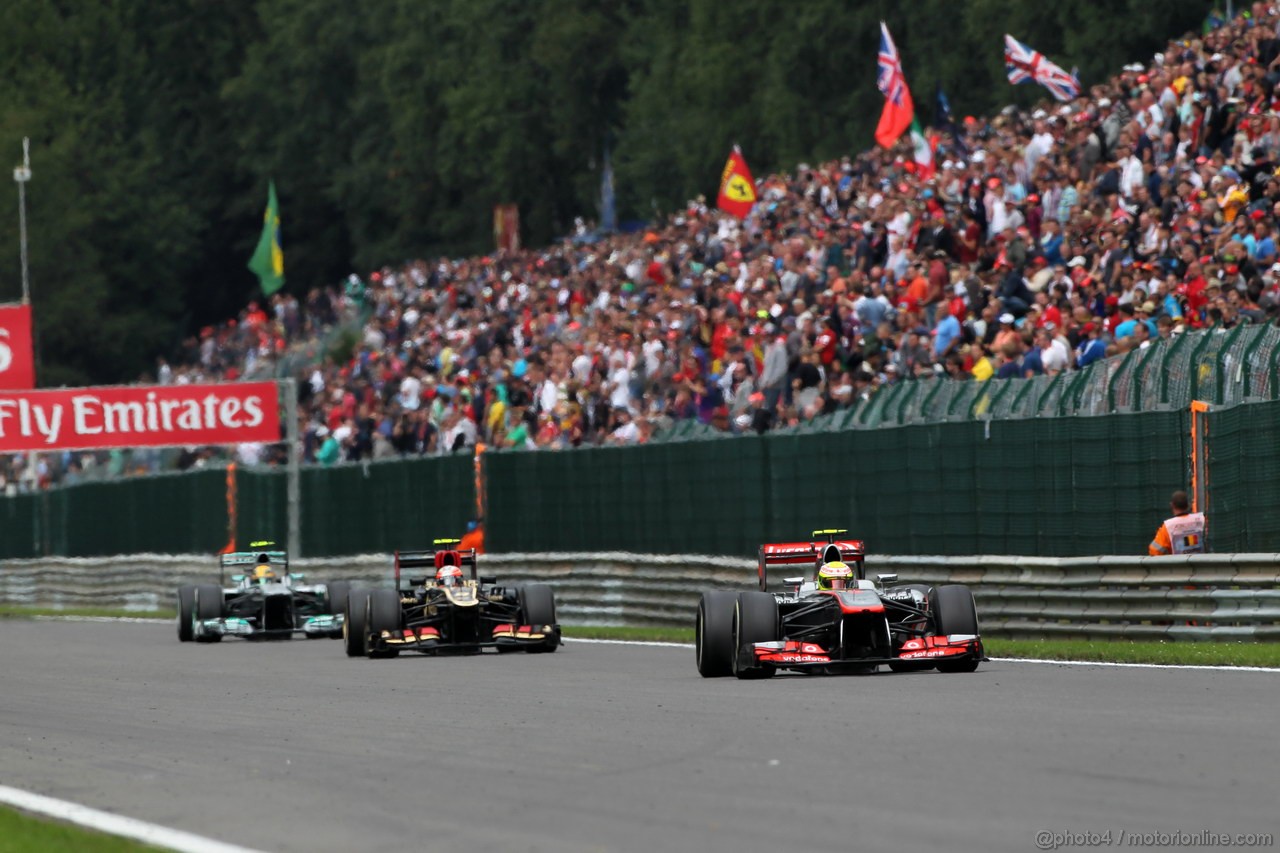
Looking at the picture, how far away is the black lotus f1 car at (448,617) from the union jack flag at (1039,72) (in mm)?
13123

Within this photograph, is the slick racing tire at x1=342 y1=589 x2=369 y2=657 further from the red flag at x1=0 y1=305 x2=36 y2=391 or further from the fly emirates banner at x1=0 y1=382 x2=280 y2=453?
the red flag at x1=0 y1=305 x2=36 y2=391

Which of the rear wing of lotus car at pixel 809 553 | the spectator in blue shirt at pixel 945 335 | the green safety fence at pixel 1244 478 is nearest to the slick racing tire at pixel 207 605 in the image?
the spectator in blue shirt at pixel 945 335

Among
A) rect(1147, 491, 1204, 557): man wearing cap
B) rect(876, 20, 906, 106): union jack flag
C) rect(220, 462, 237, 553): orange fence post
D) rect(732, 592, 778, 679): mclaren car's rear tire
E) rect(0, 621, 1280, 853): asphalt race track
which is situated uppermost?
rect(876, 20, 906, 106): union jack flag

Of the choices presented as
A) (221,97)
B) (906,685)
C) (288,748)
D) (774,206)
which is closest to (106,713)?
(288,748)

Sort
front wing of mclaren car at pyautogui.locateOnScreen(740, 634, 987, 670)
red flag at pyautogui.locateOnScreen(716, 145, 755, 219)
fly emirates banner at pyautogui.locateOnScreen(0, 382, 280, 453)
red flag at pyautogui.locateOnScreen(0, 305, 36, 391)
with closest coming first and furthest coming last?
front wing of mclaren car at pyautogui.locateOnScreen(740, 634, 987, 670) < red flag at pyautogui.locateOnScreen(716, 145, 755, 219) < fly emirates banner at pyautogui.locateOnScreen(0, 382, 280, 453) < red flag at pyautogui.locateOnScreen(0, 305, 36, 391)

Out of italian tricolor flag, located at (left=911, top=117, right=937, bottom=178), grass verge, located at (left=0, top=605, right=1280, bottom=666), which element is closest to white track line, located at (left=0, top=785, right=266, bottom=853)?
grass verge, located at (left=0, top=605, right=1280, bottom=666)

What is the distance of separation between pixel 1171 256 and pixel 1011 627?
4.55 meters

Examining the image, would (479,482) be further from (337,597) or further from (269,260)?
(269,260)

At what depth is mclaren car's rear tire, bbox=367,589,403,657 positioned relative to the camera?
24.0 m

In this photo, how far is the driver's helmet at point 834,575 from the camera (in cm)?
1794

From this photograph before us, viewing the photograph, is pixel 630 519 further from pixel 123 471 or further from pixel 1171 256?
pixel 123 471

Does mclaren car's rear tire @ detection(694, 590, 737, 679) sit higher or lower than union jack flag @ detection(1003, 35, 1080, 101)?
lower

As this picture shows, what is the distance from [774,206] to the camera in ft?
126

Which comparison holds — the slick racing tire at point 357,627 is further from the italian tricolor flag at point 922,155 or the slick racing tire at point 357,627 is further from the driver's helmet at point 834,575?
the italian tricolor flag at point 922,155
